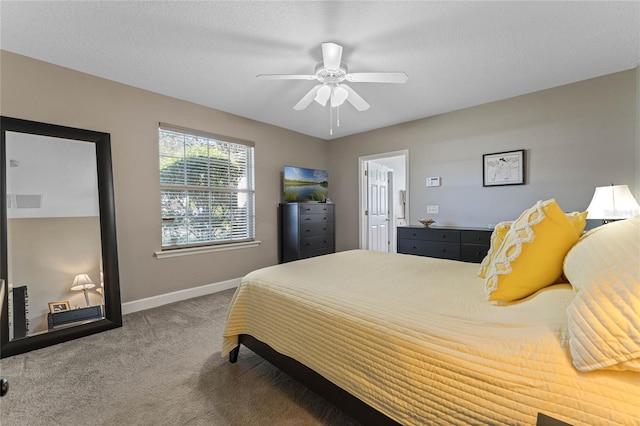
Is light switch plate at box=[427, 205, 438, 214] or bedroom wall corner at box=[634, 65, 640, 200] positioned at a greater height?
bedroom wall corner at box=[634, 65, 640, 200]

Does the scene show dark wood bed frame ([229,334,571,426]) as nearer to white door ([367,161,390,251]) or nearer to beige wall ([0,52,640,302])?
beige wall ([0,52,640,302])

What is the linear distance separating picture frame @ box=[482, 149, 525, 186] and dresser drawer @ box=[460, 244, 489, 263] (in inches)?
35.7

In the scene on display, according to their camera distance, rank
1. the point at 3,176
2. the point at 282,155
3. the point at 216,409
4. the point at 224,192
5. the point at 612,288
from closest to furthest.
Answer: the point at 612,288 → the point at 216,409 → the point at 3,176 → the point at 224,192 → the point at 282,155

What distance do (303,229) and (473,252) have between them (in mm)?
2390

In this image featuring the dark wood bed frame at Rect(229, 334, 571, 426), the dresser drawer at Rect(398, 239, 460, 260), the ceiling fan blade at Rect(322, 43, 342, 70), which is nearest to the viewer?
the dark wood bed frame at Rect(229, 334, 571, 426)

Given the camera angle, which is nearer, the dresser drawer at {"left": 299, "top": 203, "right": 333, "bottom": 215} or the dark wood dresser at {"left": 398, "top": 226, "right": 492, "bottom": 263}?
the dark wood dresser at {"left": 398, "top": 226, "right": 492, "bottom": 263}

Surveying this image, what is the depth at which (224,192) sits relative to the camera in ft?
12.6

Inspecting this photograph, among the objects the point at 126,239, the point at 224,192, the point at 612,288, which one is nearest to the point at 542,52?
the point at 612,288

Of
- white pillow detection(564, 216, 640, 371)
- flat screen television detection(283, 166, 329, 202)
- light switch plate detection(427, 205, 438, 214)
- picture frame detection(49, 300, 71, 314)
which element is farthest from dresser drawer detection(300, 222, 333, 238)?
white pillow detection(564, 216, 640, 371)

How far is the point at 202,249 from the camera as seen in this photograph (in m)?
3.55

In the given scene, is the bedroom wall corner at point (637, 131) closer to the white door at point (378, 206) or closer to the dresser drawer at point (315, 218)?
the white door at point (378, 206)

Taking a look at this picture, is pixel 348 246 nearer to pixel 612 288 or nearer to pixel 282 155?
pixel 282 155

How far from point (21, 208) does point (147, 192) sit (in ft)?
3.31

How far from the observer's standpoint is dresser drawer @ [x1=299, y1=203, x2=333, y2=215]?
430 cm
